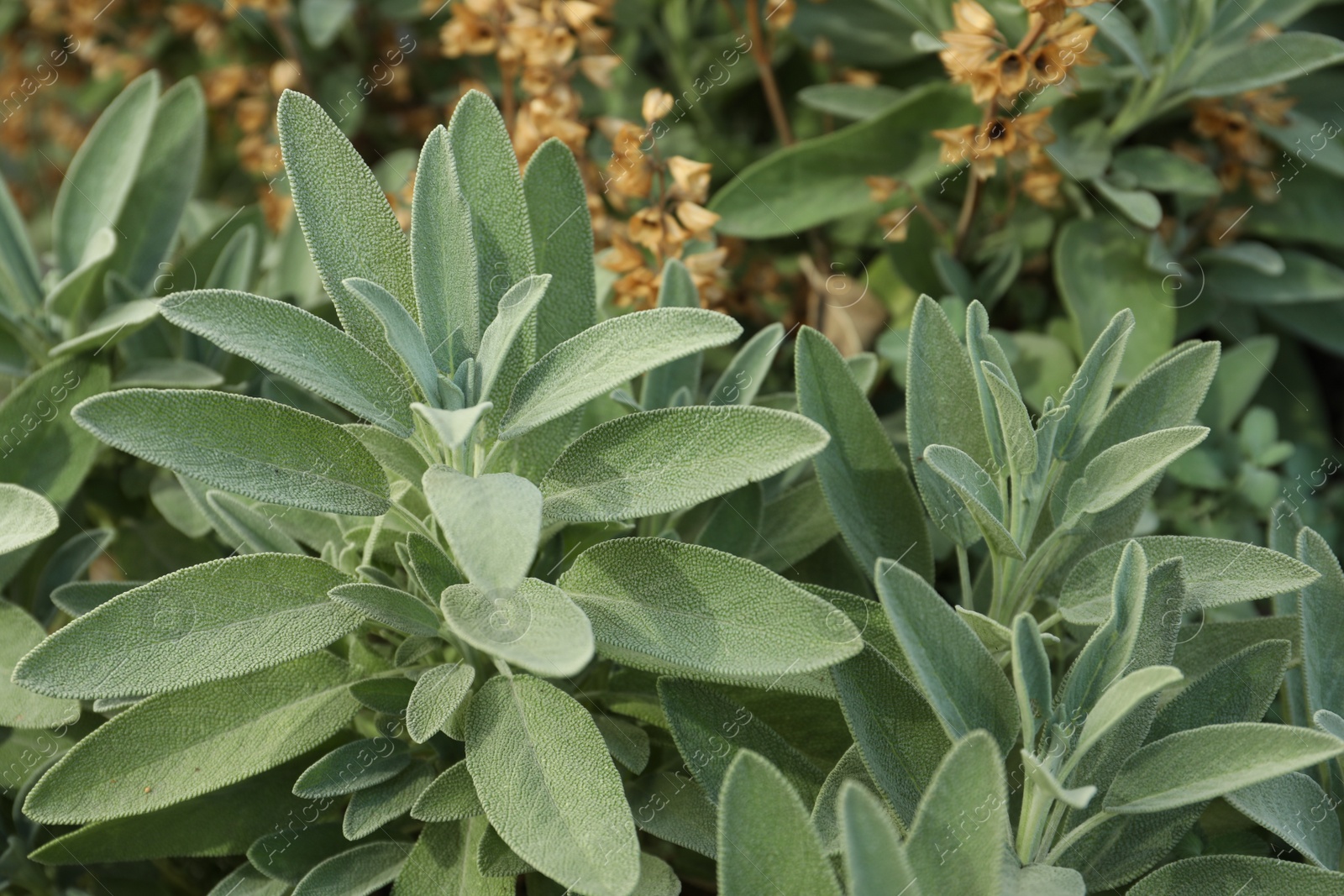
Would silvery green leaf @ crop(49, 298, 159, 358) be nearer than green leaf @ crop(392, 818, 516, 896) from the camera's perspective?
No

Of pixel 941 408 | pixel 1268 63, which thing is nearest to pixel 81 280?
pixel 941 408

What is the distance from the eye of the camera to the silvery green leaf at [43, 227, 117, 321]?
1.14 m

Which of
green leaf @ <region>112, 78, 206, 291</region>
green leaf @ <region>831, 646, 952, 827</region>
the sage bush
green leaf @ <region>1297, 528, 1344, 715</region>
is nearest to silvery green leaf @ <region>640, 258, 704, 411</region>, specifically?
the sage bush

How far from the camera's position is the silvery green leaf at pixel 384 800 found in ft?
2.84

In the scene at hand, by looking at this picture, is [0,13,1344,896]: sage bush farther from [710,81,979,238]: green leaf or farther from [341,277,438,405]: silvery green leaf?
[710,81,979,238]: green leaf

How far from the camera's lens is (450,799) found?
853mm

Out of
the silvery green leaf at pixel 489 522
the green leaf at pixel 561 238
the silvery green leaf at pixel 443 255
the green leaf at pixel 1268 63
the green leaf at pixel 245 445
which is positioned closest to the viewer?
the silvery green leaf at pixel 489 522

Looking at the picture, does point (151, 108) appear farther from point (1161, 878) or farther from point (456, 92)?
point (1161, 878)

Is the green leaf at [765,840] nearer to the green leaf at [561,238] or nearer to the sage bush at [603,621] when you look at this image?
the sage bush at [603,621]

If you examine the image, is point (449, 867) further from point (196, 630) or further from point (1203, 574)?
point (1203, 574)

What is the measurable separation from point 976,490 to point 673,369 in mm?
340

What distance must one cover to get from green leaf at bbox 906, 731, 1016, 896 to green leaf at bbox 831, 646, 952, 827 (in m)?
0.12

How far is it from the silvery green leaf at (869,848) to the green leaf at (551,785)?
0.50 feet

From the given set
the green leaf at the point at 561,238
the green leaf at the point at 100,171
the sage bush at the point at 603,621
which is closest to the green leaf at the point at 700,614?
the sage bush at the point at 603,621
